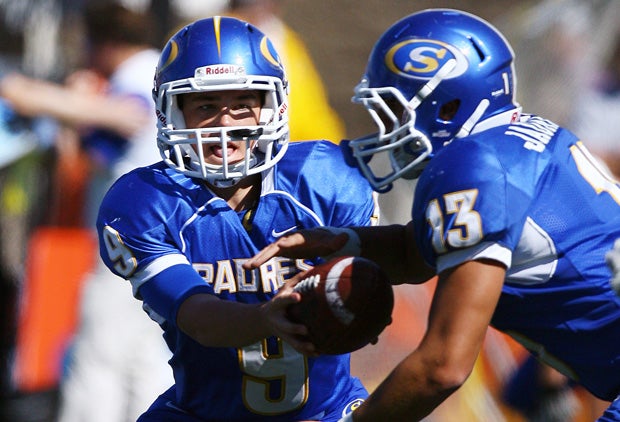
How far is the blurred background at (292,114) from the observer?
5539mm

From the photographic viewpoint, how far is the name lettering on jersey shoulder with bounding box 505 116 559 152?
2717 mm

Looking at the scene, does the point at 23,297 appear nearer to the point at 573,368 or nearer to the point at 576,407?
the point at 576,407

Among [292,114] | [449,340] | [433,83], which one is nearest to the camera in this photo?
[449,340]

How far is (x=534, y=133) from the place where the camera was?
2.79m

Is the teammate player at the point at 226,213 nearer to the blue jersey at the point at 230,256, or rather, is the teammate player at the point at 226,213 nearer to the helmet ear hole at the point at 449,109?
the blue jersey at the point at 230,256

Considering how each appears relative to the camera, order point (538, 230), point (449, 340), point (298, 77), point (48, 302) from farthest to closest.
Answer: point (48, 302) → point (298, 77) → point (538, 230) → point (449, 340)

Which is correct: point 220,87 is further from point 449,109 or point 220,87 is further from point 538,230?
point 538,230

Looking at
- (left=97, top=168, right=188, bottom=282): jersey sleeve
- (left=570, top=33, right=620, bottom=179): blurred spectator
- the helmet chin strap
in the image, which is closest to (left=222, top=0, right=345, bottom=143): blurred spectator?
(left=570, top=33, right=620, bottom=179): blurred spectator

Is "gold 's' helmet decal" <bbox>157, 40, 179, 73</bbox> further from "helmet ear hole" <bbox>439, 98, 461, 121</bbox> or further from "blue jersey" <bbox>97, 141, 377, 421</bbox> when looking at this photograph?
"helmet ear hole" <bbox>439, 98, 461, 121</bbox>

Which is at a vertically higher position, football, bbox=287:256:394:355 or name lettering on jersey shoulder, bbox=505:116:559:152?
name lettering on jersey shoulder, bbox=505:116:559:152

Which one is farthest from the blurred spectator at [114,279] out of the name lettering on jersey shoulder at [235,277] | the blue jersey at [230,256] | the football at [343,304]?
the football at [343,304]

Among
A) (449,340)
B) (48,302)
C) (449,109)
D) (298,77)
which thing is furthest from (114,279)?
(449,340)

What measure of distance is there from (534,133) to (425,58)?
36 centimetres

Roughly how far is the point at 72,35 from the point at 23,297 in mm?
1452
